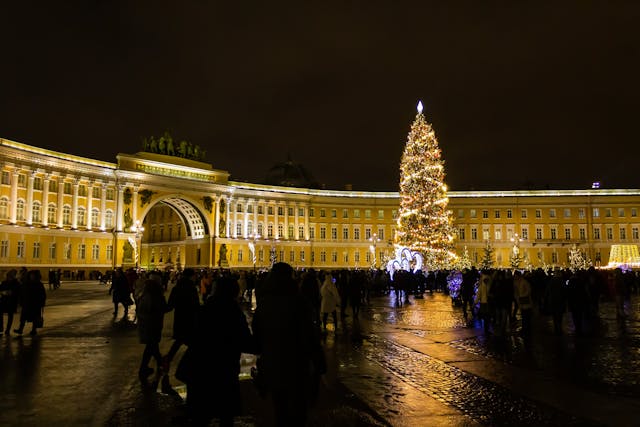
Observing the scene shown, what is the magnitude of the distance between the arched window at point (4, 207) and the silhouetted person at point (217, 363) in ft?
173

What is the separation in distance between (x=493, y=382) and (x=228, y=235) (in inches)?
2547

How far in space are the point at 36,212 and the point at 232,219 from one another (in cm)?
2488

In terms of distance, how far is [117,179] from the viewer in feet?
198

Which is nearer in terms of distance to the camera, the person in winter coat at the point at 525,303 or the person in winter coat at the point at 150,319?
the person in winter coat at the point at 150,319

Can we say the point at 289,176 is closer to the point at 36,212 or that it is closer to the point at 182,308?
the point at 36,212

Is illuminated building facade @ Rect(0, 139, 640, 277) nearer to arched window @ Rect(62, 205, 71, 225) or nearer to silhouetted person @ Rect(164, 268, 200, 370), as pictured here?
arched window @ Rect(62, 205, 71, 225)

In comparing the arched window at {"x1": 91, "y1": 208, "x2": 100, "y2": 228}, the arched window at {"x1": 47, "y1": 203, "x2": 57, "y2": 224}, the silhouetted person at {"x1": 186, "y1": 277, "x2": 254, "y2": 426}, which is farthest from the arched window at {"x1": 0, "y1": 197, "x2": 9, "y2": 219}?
the silhouetted person at {"x1": 186, "y1": 277, "x2": 254, "y2": 426}

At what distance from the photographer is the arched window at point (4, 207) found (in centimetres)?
4991

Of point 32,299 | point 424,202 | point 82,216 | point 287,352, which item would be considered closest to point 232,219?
point 82,216

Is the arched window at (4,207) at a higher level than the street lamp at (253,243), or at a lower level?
higher

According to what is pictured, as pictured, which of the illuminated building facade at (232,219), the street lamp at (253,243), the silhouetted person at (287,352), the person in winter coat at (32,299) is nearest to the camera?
the silhouetted person at (287,352)

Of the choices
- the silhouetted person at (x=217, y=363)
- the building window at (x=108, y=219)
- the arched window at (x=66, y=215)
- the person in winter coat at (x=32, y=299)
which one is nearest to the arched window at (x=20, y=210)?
the arched window at (x=66, y=215)

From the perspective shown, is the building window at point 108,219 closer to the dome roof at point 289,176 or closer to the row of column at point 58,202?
the row of column at point 58,202

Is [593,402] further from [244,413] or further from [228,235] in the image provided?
[228,235]
